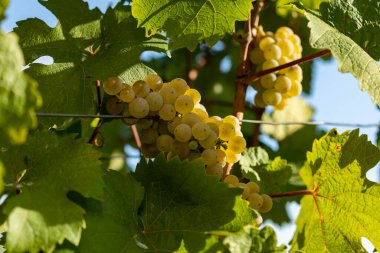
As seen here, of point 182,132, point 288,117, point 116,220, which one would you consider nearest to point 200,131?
point 182,132

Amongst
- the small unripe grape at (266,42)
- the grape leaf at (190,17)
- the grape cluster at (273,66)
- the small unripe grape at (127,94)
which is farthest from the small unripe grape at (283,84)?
the small unripe grape at (127,94)

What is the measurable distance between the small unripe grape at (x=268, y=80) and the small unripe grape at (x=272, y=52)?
0.05m

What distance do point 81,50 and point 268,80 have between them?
0.56 meters

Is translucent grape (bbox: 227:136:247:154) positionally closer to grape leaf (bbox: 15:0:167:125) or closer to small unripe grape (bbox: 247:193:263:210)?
small unripe grape (bbox: 247:193:263:210)

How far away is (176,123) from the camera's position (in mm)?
1463

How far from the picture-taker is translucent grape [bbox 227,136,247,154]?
1.48m

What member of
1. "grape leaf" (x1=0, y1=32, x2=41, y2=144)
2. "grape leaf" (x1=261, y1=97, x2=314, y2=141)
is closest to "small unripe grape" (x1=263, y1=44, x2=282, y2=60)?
"grape leaf" (x1=0, y1=32, x2=41, y2=144)

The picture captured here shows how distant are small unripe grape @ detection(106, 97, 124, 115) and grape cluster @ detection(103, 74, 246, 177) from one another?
2 cm

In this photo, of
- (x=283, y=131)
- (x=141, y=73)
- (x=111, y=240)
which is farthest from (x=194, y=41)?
(x=283, y=131)

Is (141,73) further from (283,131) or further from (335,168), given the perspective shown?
(283,131)

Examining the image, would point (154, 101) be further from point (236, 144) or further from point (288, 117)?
point (288, 117)

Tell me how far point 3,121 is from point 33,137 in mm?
384

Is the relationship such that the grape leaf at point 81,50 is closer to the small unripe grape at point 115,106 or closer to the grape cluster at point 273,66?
the small unripe grape at point 115,106

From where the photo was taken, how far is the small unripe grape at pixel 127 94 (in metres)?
1.46
